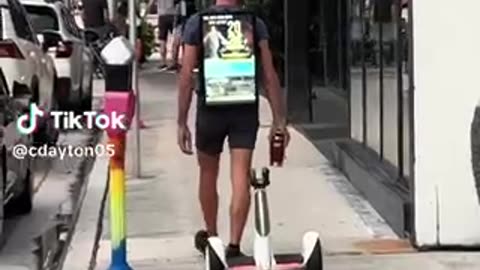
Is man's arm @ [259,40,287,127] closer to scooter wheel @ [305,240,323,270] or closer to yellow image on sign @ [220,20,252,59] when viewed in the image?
yellow image on sign @ [220,20,252,59]

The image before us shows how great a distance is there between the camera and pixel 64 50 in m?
18.2

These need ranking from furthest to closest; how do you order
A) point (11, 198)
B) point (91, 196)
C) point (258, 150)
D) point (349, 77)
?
point (258, 150)
point (349, 77)
point (91, 196)
point (11, 198)

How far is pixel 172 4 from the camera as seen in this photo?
96.9ft

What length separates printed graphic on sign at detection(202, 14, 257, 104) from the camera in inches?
327

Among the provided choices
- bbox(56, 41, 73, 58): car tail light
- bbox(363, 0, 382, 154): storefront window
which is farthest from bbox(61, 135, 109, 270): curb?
bbox(56, 41, 73, 58): car tail light

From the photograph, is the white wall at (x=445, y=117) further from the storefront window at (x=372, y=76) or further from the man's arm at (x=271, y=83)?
the storefront window at (x=372, y=76)

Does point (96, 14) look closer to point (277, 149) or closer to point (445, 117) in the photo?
point (445, 117)

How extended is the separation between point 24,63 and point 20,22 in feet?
3.49

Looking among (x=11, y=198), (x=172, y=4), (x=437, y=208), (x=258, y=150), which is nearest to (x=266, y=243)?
(x=437, y=208)

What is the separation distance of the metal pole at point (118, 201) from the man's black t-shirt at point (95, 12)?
748 inches

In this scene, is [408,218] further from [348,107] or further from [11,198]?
[348,107]

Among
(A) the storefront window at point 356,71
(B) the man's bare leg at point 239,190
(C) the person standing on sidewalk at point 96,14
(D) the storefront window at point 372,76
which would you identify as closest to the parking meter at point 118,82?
(B) the man's bare leg at point 239,190

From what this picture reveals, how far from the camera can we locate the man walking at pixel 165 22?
28.0 m

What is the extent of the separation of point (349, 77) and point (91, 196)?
2.92 m
